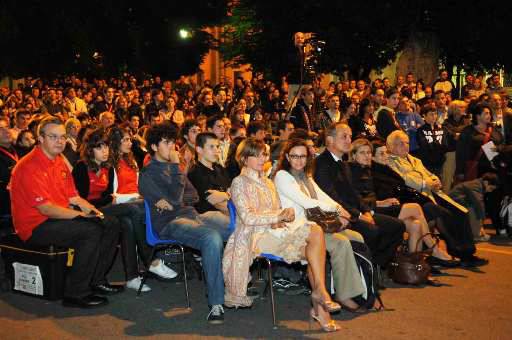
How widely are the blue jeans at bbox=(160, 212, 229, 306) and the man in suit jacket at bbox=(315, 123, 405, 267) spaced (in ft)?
3.75

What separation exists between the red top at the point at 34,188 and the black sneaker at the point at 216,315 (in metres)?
1.75

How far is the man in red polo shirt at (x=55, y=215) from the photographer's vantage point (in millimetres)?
6895

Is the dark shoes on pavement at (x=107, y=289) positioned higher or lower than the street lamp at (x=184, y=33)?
lower

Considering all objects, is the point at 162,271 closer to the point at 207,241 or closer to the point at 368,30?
the point at 207,241

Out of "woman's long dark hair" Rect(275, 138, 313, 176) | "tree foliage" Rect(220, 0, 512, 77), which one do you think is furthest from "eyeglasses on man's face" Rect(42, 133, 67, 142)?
"tree foliage" Rect(220, 0, 512, 77)

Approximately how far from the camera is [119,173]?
8.06 metres

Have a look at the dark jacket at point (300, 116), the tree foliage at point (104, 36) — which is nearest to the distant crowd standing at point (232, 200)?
the dark jacket at point (300, 116)

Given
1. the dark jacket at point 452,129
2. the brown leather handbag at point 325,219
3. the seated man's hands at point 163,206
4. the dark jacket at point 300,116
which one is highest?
the dark jacket at point 300,116

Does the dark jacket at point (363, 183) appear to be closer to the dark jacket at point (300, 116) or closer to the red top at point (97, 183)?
the red top at point (97, 183)

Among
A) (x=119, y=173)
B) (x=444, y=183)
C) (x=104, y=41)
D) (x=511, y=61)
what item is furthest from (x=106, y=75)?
(x=119, y=173)

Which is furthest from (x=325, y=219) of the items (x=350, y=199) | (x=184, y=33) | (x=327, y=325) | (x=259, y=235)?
(x=184, y=33)

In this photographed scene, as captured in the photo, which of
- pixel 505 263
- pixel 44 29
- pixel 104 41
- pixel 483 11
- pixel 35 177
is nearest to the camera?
pixel 35 177

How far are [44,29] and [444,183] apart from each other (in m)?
26.6

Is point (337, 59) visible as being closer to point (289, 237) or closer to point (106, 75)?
point (106, 75)
